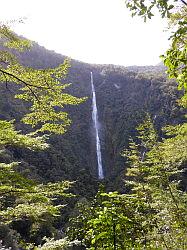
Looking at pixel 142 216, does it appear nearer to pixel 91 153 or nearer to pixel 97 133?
pixel 91 153

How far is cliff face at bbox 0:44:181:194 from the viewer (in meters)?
43.8

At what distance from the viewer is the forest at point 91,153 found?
3945 mm

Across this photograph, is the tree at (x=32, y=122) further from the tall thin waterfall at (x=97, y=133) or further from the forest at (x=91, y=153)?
the tall thin waterfall at (x=97, y=133)

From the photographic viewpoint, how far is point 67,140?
194ft

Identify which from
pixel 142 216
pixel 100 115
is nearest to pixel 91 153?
pixel 100 115

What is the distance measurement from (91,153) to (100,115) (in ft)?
41.9

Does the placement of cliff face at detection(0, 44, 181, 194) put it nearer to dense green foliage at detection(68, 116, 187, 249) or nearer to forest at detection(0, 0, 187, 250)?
forest at detection(0, 0, 187, 250)

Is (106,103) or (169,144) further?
(106,103)

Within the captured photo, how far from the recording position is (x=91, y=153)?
61.5m

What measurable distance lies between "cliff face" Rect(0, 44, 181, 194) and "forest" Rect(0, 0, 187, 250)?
23 cm

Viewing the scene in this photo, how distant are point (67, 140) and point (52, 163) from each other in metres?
15.0

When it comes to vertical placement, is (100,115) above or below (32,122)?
below

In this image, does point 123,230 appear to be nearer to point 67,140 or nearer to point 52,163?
point 52,163

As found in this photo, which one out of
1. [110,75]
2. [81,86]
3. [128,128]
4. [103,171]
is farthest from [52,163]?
[110,75]
